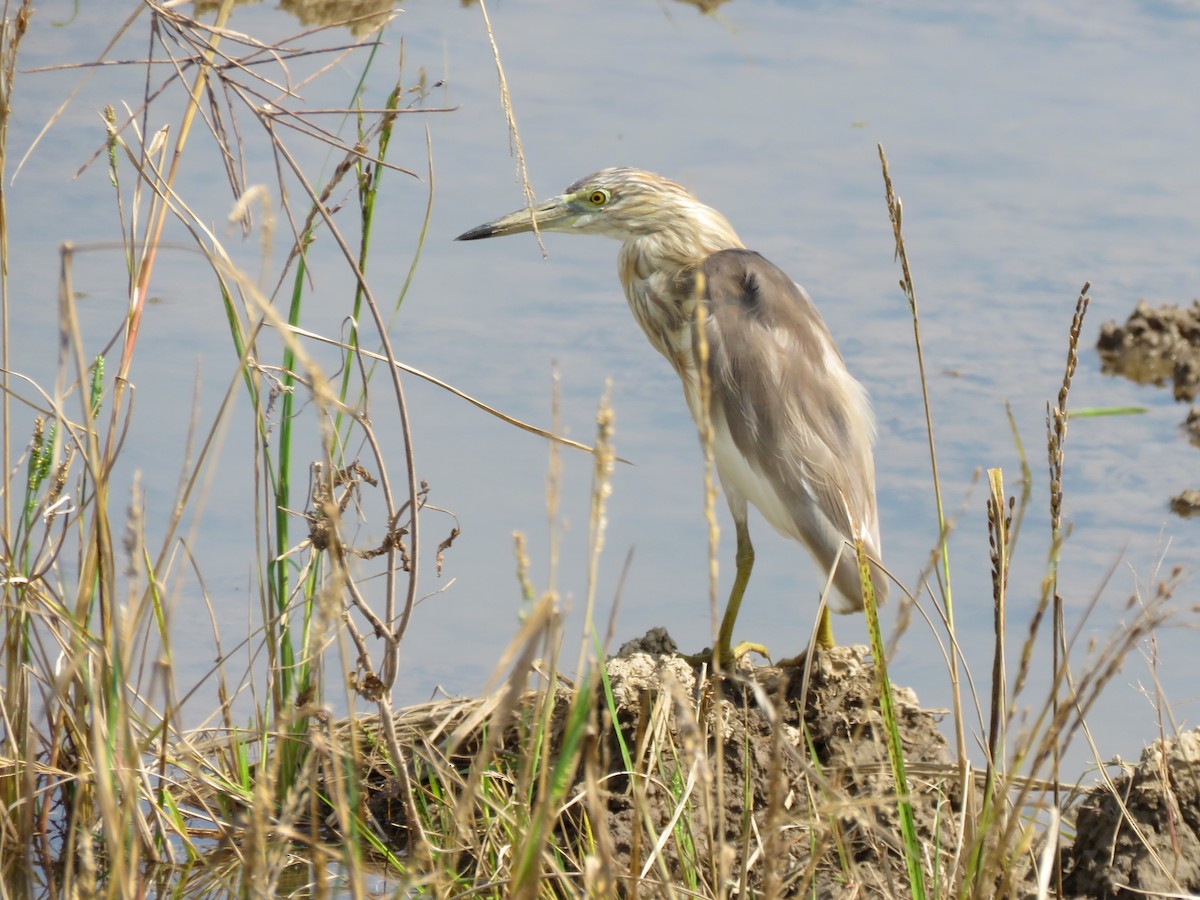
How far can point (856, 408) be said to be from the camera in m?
3.64

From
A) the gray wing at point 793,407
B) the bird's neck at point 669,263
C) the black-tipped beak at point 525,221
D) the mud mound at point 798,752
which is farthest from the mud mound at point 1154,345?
the mud mound at point 798,752

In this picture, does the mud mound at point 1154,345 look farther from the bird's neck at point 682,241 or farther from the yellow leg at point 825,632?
the yellow leg at point 825,632

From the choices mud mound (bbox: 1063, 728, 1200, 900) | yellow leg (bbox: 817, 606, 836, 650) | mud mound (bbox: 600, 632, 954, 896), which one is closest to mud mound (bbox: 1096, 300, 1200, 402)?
yellow leg (bbox: 817, 606, 836, 650)

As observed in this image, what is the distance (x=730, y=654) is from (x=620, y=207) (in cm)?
151

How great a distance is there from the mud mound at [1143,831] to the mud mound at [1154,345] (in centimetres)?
390

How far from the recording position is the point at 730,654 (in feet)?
10.6

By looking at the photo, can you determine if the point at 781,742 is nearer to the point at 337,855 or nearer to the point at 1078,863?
the point at 337,855

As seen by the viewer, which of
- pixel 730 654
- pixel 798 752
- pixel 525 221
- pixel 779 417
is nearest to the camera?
pixel 798 752

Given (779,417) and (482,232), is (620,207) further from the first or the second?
(779,417)

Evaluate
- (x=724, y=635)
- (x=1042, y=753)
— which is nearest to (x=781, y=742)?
(x=1042, y=753)

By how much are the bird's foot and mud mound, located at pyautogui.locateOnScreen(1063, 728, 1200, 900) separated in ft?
3.28

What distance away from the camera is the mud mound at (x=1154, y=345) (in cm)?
588

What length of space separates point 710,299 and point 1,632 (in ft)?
6.67

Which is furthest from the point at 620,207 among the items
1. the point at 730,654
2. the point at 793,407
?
the point at 730,654
